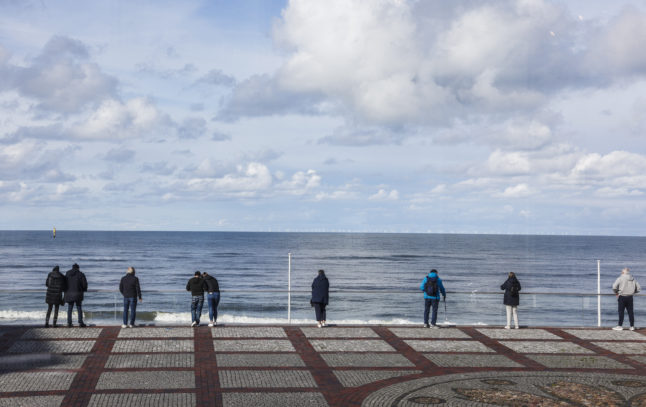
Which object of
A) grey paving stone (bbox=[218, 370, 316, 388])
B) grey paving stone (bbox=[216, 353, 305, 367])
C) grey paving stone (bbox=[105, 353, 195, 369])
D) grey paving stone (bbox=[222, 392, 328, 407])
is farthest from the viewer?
grey paving stone (bbox=[216, 353, 305, 367])

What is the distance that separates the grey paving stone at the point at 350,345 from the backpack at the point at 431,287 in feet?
10.3

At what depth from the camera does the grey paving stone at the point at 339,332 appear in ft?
59.9

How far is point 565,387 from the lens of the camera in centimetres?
1262

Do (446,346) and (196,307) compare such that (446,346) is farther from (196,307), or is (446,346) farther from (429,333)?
(196,307)

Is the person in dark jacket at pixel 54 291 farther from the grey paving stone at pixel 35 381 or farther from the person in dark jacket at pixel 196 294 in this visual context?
the grey paving stone at pixel 35 381

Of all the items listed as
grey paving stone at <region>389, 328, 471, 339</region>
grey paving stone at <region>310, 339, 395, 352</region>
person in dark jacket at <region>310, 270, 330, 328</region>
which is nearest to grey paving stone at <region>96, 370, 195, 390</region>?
grey paving stone at <region>310, 339, 395, 352</region>

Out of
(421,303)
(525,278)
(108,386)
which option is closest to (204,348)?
(108,386)

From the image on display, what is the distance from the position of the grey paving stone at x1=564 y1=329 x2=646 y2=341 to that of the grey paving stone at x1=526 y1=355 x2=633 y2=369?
306 cm

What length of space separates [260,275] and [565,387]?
194ft

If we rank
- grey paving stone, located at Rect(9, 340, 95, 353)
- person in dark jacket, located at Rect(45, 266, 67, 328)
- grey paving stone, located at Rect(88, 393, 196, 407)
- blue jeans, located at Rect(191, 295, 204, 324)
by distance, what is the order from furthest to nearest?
blue jeans, located at Rect(191, 295, 204, 324), person in dark jacket, located at Rect(45, 266, 67, 328), grey paving stone, located at Rect(9, 340, 95, 353), grey paving stone, located at Rect(88, 393, 196, 407)

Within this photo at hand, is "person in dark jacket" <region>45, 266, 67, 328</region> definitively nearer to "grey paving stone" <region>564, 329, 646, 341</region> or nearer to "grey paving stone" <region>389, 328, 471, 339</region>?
"grey paving stone" <region>389, 328, 471, 339</region>

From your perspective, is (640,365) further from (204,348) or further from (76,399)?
(76,399)

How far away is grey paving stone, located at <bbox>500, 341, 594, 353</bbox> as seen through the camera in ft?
54.7

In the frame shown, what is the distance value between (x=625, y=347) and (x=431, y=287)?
5461 mm
